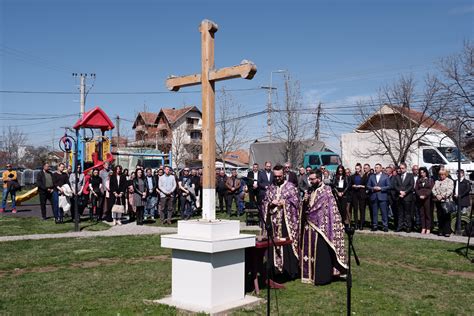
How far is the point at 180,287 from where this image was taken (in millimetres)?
6926

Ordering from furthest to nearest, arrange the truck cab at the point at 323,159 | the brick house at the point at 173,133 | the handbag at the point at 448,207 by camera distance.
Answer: the brick house at the point at 173,133
the truck cab at the point at 323,159
the handbag at the point at 448,207

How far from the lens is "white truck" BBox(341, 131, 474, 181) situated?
25266 millimetres

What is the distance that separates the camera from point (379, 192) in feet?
52.1

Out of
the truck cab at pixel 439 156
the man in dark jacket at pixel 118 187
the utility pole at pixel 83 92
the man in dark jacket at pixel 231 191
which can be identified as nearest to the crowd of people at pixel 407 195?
the man in dark jacket at pixel 231 191

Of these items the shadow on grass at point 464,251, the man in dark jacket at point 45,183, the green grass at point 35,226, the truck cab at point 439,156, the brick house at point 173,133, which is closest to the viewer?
the shadow on grass at point 464,251

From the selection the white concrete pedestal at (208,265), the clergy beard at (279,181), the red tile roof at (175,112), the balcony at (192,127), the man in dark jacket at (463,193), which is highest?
the red tile roof at (175,112)

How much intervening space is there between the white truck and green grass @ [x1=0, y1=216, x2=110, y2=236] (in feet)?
50.3

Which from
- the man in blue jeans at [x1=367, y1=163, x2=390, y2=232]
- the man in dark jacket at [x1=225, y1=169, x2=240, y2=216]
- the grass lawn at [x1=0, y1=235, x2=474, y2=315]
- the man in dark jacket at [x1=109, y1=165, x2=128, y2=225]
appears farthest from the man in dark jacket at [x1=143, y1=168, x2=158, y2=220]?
the man in blue jeans at [x1=367, y1=163, x2=390, y2=232]

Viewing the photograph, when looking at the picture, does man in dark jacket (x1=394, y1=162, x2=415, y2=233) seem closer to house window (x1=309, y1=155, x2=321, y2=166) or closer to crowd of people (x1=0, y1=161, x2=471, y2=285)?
crowd of people (x1=0, y1=161, x2=471, y2=285)

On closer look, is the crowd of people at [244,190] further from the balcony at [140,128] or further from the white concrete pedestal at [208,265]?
the balcony at [140,128]

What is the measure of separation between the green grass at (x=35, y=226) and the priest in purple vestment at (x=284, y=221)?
349 inches

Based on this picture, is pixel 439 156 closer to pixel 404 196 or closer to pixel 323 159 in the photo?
pixel 323 159

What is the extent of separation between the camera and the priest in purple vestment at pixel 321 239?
8602 millimetres

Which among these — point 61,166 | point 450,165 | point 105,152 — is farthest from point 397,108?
point 61,166
